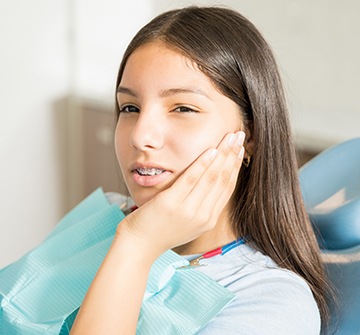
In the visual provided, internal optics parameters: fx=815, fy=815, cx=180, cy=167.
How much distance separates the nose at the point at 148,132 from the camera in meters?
1.22

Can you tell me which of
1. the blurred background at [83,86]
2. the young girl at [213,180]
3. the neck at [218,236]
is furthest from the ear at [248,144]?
the blurred background at [83,86]

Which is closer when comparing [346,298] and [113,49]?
[346,298]

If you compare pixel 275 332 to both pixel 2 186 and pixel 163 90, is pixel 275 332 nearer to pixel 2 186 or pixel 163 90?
pixel 163 90

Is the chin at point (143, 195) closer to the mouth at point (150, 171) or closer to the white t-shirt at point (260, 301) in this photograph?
the mouth at point (150, 171)

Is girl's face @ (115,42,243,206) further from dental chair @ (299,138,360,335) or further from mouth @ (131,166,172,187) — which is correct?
dental chair @ (299,138,360,335)

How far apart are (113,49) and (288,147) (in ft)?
5.36

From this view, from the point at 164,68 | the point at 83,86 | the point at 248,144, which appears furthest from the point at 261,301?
the point at 83,86

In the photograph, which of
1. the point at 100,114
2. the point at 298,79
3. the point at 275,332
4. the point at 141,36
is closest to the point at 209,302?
the point at 275,332

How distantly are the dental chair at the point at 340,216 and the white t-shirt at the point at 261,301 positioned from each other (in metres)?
0.09

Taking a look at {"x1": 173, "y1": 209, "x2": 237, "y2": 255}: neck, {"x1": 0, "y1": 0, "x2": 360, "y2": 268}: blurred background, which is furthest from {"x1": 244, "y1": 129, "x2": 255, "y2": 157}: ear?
{"x1": 0, "y1": 0, "x2": 360, "y2": 268}: blurred background

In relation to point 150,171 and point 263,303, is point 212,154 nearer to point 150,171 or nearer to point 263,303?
point 150,171

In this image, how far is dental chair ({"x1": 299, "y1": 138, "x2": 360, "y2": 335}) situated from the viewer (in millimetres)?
1320

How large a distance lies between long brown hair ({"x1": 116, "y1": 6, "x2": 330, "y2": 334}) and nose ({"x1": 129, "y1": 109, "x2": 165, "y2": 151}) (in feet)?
0.43

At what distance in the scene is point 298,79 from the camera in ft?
8.37
